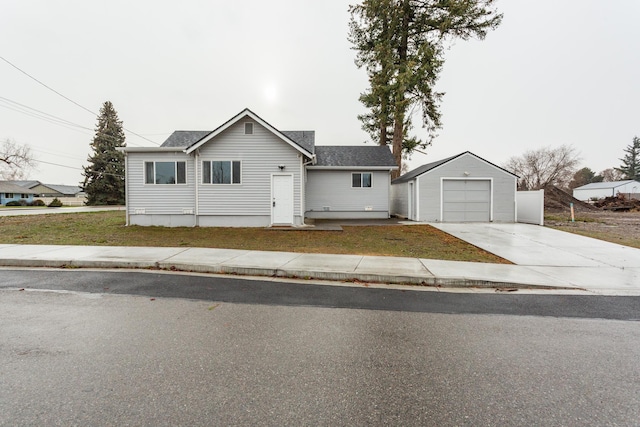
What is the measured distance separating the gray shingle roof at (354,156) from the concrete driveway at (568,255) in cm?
813

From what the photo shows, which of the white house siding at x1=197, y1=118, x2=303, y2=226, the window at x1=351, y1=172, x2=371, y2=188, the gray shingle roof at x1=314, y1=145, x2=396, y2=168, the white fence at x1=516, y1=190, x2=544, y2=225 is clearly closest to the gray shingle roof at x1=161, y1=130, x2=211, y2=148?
the white house siding at x1=197, y1=118, x2=303, y2=226

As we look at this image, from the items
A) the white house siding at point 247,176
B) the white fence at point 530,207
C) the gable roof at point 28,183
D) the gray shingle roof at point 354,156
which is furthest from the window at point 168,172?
the gable roof at point 28,183

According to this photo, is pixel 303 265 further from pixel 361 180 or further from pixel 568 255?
pixel 361 180

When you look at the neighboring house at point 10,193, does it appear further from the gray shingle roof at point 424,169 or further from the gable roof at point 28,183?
the gray shingle roof at point 424,169

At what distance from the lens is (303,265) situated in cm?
700

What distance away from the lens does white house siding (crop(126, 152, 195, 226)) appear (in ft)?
49.7

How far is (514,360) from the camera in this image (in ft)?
10.1

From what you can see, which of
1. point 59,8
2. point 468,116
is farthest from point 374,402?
point 468,116

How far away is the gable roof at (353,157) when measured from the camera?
1986 cm

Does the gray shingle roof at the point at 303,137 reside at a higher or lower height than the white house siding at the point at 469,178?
higher

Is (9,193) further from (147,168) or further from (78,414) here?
(78,414)

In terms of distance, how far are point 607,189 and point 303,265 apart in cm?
7764

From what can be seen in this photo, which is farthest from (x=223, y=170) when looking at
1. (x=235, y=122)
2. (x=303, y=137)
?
(x=303, y=137)

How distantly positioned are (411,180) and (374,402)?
59.1 feet
